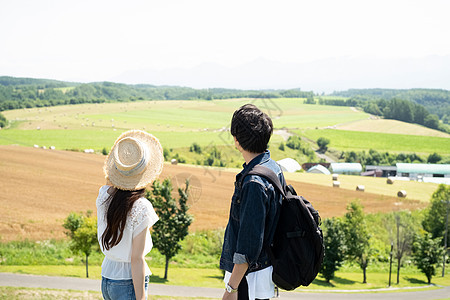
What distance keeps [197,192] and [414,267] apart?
25141mm

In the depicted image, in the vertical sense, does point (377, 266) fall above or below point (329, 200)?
below

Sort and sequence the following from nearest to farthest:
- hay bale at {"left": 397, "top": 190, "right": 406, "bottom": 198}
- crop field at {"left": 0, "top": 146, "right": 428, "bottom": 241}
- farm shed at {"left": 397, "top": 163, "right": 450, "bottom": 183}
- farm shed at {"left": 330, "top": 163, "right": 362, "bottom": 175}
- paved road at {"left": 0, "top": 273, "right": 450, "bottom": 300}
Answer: paved road at {"left": 0, "top": 273, "right": 450, "bottom": 300} → crop field at {"left": 0, "top": 146, "right": 428, "bottom": 241} → hay bale at {"left": 397, "top": 190, "right": 406, "bottom": 198} → farm shed at {"left": 397, "top": 163, "right": 450, "bottom": 183} → farm shed at {"left": 330, "top": 163, "right": 362, "bottom": 175}

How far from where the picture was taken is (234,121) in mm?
3457

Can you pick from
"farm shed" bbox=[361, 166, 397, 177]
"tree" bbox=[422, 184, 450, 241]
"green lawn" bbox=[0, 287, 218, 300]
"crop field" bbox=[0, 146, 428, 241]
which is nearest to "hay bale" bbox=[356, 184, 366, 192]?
"crop field" bbox=[0, 146, 428, 241]

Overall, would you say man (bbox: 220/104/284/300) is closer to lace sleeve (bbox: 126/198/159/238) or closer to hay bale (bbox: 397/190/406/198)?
lace sleeve (bbox: 126/198/159/238)

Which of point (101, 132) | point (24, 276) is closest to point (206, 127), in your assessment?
point (101, 132)

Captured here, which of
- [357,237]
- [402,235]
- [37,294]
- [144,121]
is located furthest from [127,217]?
[144,121]

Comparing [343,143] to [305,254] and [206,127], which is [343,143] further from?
[305,254]

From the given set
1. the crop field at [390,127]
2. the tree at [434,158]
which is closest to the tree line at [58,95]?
the crop field at [390,127]

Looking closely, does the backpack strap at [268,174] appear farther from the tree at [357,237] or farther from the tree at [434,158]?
the tree at [434,158]

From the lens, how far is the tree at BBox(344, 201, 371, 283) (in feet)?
139

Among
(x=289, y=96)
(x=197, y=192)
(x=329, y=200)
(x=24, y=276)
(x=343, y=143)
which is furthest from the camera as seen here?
(x=289, y=96)

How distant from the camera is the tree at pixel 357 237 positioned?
42344 mm

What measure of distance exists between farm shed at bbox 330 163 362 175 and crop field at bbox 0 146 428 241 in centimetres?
2054
